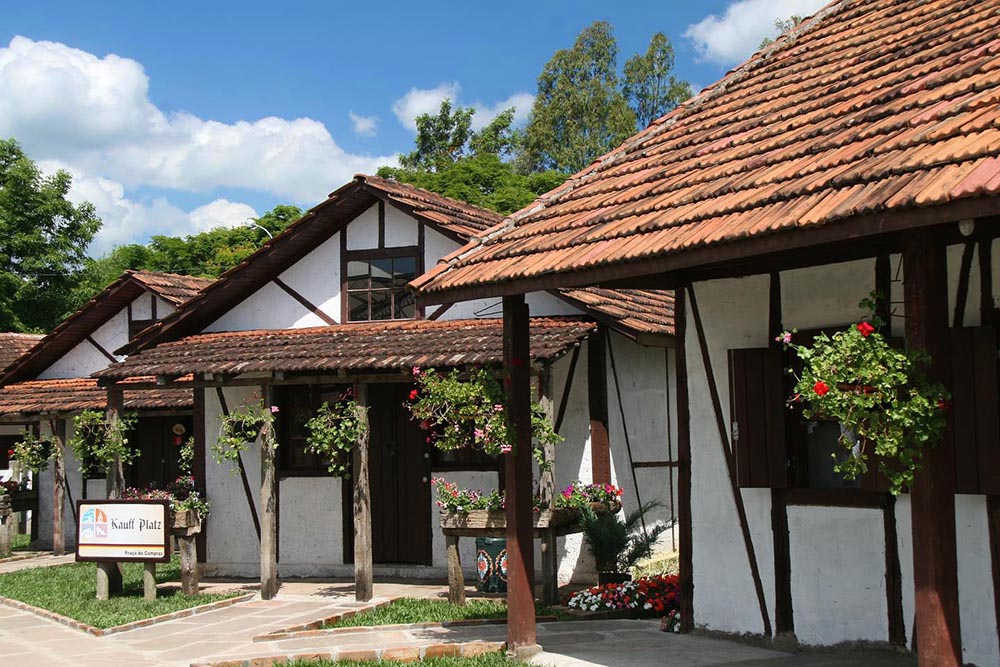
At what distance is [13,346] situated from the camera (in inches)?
944

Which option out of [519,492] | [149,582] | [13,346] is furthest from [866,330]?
[13,346]

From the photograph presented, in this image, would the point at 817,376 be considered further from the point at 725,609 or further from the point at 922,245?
the point at 725,609

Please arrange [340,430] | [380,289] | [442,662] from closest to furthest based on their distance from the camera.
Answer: [442,662], [340,430], [380,289]

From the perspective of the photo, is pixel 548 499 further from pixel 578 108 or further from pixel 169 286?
pixel 578 108

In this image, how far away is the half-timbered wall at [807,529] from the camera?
21.2 ft

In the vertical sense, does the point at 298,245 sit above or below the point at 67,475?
above

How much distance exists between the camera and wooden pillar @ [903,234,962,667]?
16.4 ft

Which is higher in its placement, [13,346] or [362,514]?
[13,346]

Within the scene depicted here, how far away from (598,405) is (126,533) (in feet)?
19.5

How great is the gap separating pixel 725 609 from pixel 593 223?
10.5ft

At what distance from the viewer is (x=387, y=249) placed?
46.6ft

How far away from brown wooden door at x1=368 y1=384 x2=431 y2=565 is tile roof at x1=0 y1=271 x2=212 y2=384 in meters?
6.42

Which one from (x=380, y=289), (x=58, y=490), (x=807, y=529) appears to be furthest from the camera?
(x=58, y=490)

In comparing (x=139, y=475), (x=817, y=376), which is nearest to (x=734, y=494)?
(x=817, y=376)
